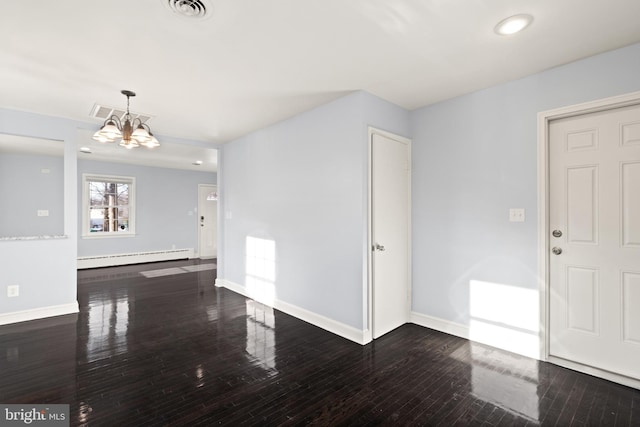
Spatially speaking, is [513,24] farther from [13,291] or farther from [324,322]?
[13,291]

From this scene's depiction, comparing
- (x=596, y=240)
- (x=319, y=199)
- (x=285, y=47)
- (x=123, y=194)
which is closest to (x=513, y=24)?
(x=285, y=47)

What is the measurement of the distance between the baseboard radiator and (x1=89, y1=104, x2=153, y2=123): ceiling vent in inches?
165

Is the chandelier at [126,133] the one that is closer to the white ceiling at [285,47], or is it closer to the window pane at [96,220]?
the white ceiling at [285,47]

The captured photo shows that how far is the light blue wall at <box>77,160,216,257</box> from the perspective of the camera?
6.94 m

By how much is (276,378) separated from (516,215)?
251 centimetres

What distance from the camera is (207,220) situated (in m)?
8.58

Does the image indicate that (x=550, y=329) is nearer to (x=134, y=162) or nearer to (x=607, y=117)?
(x=607, y=117)

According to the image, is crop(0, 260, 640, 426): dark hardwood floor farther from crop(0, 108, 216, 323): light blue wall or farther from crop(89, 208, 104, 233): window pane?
crop(89, 208, 104, 233): window pane

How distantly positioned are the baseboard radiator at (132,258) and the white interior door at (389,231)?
6.38m

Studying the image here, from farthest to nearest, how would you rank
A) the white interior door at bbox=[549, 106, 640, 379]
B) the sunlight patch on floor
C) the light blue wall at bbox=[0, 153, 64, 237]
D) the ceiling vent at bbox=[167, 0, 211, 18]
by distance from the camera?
the sunlight patch on floor < the light blue wall at bbox=[0, 153, 64, 237] < the white interior door at bbox=[549, 106, 640, 379] < the ceiling vent at bbox=[167, 0, 211, 18]

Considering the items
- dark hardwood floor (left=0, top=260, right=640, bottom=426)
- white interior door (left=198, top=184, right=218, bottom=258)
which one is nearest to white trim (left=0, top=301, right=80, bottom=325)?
dark hardwood floor (left=0, top=260, right=640, bottom=426)

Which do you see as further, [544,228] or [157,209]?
[157,209]

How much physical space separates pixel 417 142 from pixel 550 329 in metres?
2.21

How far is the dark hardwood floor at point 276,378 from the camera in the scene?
1.99 meters
